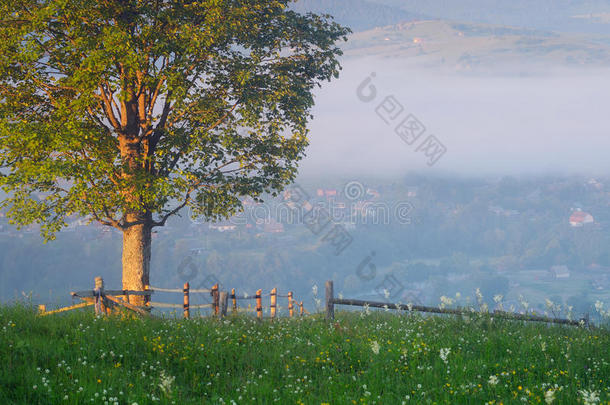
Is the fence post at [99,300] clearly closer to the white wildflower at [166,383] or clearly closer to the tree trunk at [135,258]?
the tree trunk at [135,258]

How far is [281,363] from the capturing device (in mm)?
13070

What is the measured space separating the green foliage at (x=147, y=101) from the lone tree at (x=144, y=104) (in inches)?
2.5

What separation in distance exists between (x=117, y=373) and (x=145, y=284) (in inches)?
463

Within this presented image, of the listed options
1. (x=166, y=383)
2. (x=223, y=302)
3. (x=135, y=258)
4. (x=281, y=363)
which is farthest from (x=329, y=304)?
(x=166, y=383)

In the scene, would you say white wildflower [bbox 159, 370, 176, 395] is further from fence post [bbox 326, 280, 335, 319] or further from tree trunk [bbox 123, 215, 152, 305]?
tree trunk [bbox 123, 215, 152, 305]

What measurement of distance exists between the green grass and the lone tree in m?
6.46

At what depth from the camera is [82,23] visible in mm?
21109

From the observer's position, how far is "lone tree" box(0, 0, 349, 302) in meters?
19.9

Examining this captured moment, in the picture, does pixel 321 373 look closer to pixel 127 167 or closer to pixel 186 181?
pixel 186 181

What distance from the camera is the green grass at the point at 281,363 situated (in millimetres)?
10609

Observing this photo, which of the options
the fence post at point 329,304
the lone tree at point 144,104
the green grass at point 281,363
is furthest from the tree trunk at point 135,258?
the fence post at point 329,304

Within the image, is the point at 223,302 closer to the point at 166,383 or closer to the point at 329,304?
the point at 329,304

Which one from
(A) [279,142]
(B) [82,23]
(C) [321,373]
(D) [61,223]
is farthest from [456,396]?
(B) [82,23]

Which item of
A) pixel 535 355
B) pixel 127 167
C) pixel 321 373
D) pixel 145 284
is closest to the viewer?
pixel 321 373
